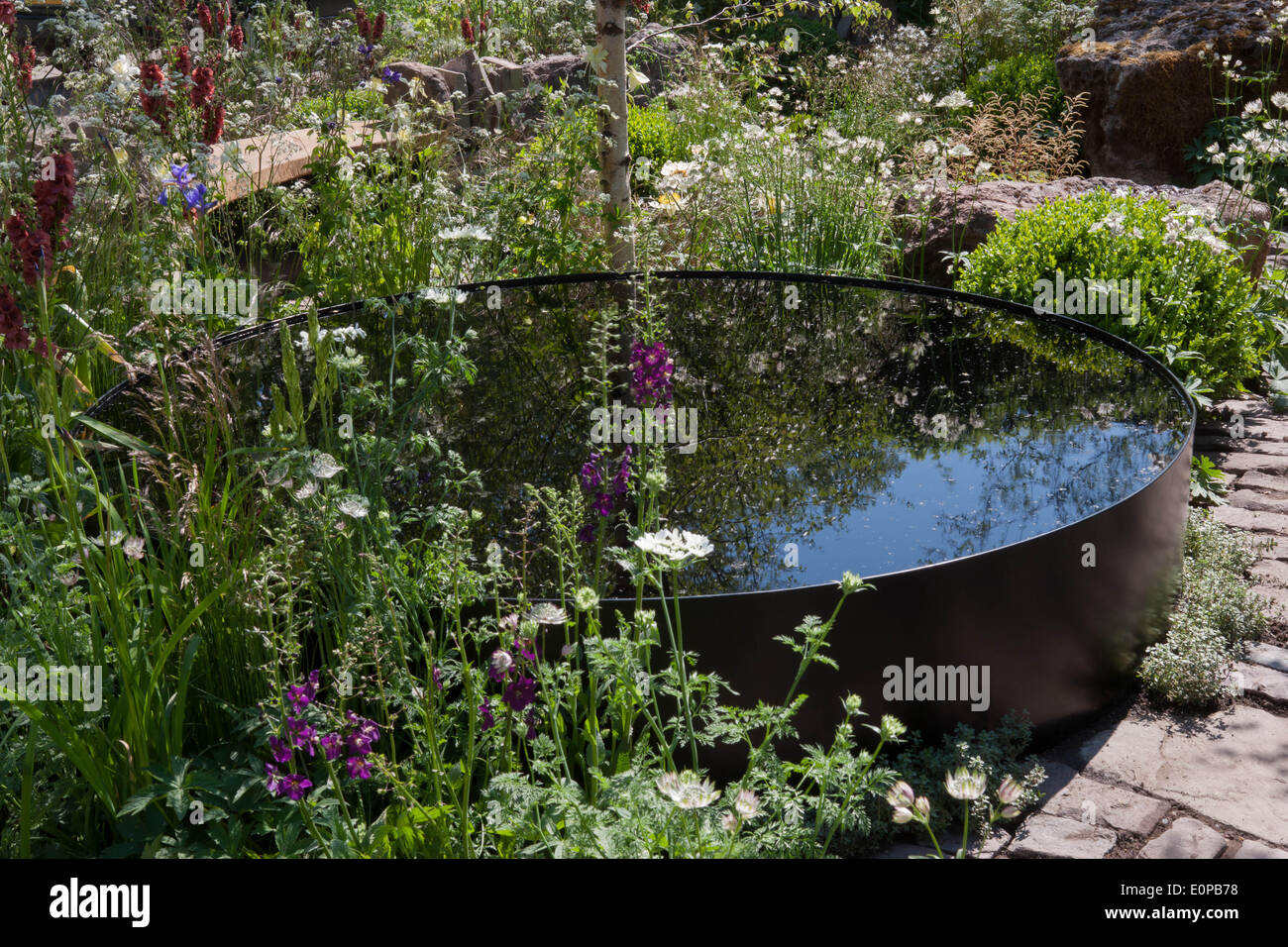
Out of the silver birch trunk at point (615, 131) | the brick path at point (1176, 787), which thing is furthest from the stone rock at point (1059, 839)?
the silver birch trunk at point (615, 131)

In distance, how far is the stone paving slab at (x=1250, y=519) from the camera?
378 cm

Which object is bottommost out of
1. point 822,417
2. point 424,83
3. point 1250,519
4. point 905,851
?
point 905,851

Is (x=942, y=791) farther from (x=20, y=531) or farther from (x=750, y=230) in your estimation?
(x=750, y=230)

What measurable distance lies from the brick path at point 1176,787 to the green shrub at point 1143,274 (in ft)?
5.18

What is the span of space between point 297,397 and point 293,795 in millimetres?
726

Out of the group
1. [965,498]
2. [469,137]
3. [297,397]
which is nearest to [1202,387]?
[965,498]

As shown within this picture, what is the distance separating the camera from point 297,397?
1985 millimetres

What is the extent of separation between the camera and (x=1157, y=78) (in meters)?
7.51

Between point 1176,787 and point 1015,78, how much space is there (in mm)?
8330

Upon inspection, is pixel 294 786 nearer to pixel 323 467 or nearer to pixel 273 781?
pixel 273 781

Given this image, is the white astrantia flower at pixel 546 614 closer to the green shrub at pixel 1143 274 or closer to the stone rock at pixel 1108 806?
the stone rock at pixel 1108 806

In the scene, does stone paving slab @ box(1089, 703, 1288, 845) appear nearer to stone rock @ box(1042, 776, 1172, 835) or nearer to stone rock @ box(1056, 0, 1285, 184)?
stone rock @ box(1042, 776, 1172, 835)

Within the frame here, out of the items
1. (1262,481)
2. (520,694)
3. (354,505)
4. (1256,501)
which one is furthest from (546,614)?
(1262,481)

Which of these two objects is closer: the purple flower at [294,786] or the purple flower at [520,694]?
the purple flower at [294,786]
